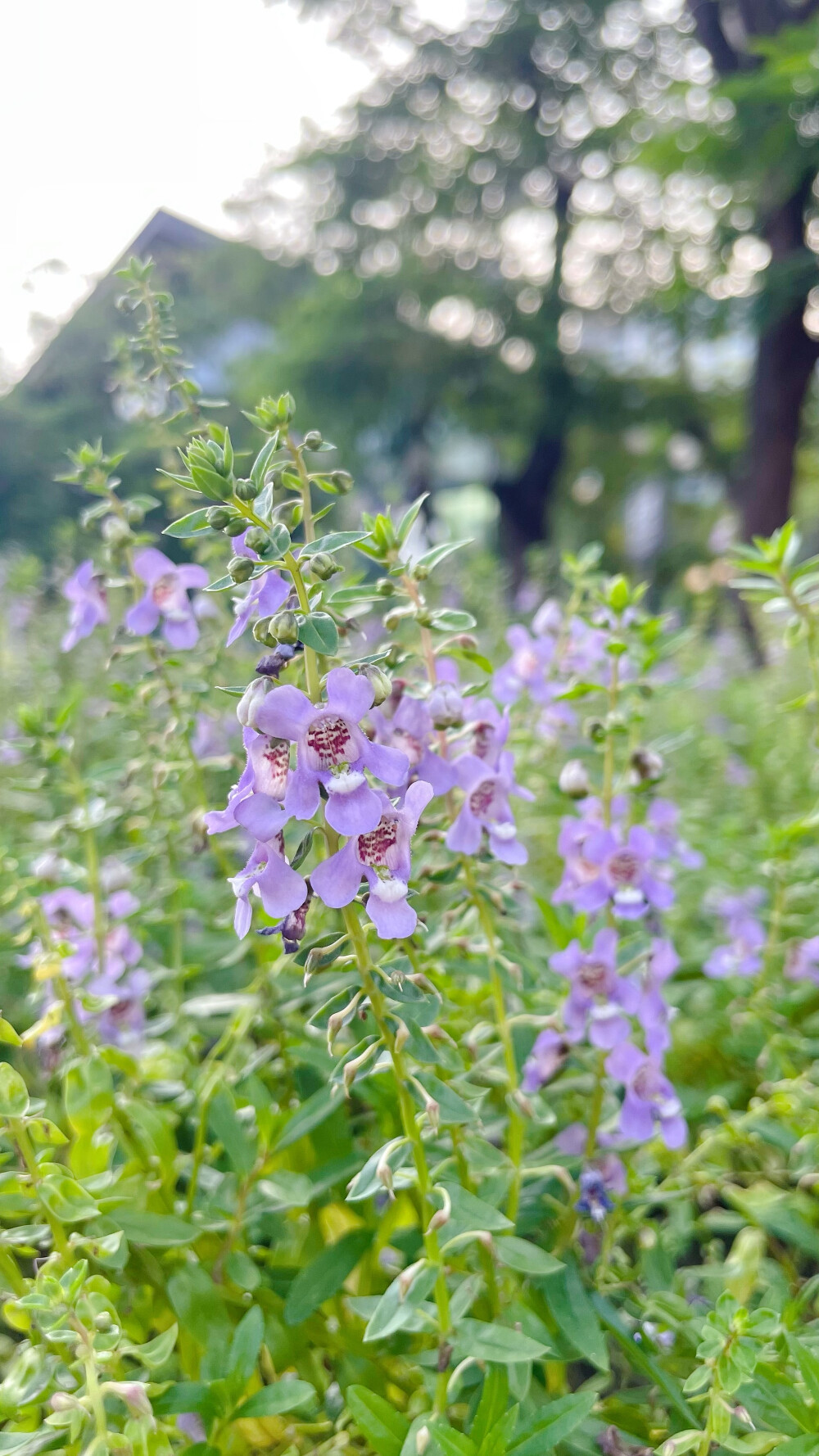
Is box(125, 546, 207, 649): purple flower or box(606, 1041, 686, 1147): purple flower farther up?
box(125, 546, 207, 649): purple flower

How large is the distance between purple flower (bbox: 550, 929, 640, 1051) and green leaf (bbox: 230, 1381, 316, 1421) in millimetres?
509

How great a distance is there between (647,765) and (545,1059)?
43 cm

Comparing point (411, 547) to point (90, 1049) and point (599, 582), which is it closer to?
point (599, 582)

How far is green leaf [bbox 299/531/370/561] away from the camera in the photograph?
827 millimetres

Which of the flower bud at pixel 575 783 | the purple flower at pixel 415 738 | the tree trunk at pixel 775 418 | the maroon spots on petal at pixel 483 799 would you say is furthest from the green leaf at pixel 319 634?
the tree trunk at pixel 775 418

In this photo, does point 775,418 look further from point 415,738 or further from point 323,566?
point 323,566

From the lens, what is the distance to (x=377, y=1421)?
0.91m

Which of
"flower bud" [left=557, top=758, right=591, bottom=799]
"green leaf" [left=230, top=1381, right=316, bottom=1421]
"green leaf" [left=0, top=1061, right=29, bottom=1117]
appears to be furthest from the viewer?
"flower bud" [left=557, top=758, right=591, bottom=799]

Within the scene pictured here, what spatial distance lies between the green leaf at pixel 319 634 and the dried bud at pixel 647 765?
0.65 metres

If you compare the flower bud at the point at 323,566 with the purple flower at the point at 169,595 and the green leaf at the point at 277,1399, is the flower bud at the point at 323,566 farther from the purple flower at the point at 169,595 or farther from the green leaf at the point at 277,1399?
the green leaf at the point at 277,1399

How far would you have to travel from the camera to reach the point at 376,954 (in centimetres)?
124

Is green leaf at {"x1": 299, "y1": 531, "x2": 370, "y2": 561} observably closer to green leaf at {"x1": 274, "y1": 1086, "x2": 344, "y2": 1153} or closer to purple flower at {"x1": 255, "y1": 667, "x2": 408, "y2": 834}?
purple flower at {"x1": 255, "y1": 667, "x2": 408, "y2": 834}

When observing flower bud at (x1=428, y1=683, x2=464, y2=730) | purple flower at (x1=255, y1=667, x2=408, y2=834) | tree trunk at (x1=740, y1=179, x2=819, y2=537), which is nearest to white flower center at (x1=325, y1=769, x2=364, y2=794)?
purple flower at (x1=255, y1=667, x2=408, y2=834)

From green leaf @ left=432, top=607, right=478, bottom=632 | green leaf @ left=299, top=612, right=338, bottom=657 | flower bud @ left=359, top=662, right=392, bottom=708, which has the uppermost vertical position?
green leaf @ left=299, top=612, right=338, bottom=657
